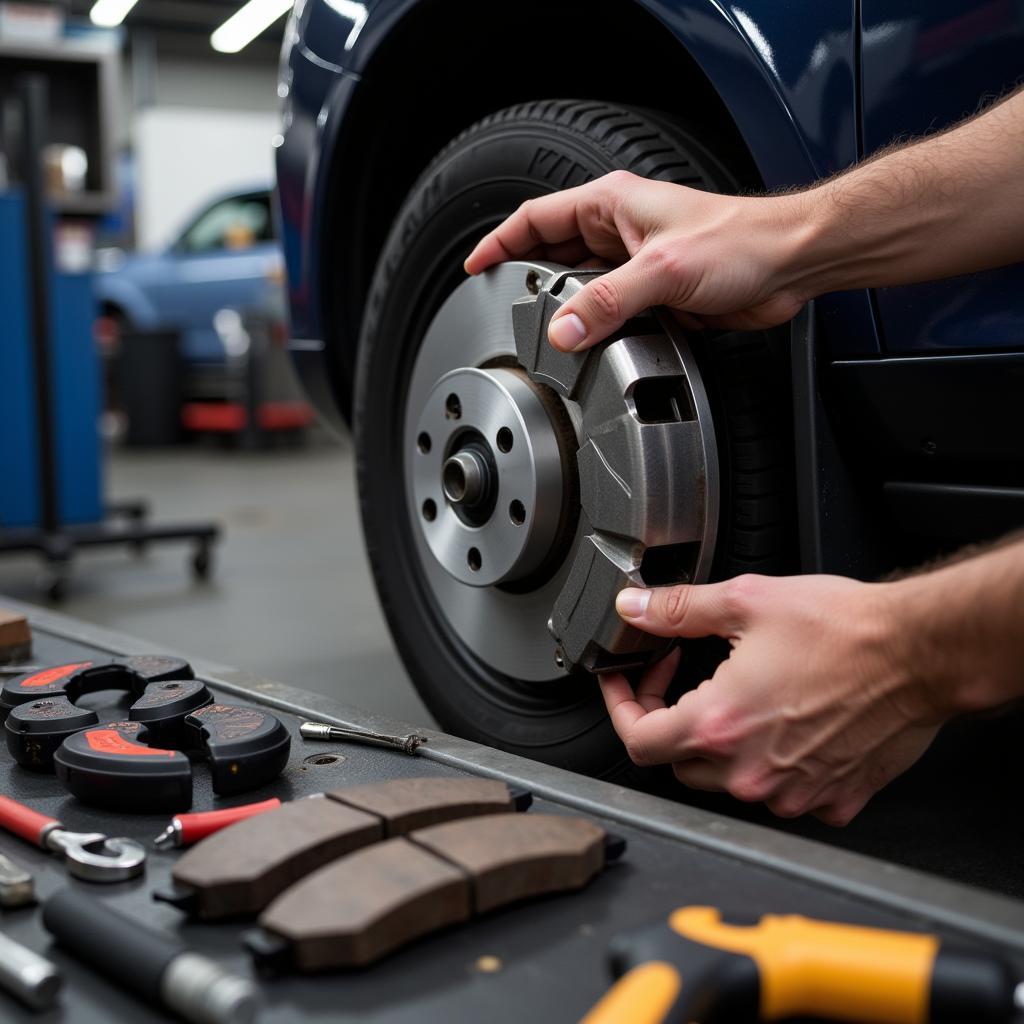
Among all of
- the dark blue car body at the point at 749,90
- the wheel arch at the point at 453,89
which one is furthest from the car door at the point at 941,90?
the wheel arch at the point at 453,89

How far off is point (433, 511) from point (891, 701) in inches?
23.0

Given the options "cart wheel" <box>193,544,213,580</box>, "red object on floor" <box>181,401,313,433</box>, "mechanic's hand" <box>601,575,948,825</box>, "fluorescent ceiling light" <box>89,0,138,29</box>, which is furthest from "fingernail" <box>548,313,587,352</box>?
"fluorescent ceiling light" <box>89,0,138,29</box>

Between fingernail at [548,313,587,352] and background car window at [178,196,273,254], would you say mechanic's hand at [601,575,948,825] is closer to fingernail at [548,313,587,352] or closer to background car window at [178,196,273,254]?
fingernail at [548,313,587,352]

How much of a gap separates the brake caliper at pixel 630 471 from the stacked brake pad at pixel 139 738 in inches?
11.2

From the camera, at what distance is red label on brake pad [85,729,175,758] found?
89 cm

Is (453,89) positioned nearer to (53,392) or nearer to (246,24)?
(53,392)

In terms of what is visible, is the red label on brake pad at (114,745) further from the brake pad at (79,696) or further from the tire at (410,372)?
the tire at (410,372)

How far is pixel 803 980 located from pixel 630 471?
0.46m

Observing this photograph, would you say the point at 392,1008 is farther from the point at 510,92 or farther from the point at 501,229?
the point at 510,92

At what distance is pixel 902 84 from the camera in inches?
34.9

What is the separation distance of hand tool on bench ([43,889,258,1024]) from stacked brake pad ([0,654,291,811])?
17 cm

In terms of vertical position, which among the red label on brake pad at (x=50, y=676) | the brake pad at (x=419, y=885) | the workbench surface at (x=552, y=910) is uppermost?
the red label on brake pad at (x=50, y=676)

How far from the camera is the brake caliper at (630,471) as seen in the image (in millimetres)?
952

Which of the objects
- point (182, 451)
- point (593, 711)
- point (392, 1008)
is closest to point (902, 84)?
point (593, 711)
